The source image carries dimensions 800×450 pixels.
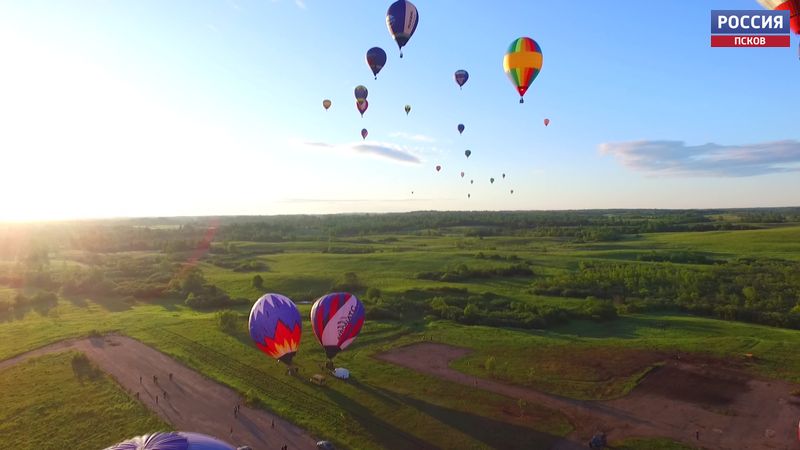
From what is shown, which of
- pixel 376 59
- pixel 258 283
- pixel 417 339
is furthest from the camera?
pixel 258 283

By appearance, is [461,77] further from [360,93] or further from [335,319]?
[335,319]

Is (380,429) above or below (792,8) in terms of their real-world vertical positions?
below

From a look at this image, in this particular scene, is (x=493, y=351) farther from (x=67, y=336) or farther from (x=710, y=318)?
(x=67, y=336)

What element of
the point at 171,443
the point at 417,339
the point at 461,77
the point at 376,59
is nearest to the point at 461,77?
the point at 461,77

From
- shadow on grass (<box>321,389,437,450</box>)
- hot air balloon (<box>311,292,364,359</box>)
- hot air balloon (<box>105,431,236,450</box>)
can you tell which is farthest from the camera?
hot air balloon (<box>311,292,364,359</box>)

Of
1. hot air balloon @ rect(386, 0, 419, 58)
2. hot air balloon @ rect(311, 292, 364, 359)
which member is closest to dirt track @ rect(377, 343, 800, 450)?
hot air balloon @ rect(311, 292, 364, 359)

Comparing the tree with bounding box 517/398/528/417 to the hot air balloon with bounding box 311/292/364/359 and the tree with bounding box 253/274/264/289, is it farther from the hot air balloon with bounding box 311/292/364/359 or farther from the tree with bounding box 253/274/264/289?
the tree with bounding box 253/274/264/289
